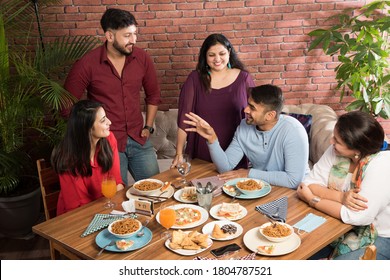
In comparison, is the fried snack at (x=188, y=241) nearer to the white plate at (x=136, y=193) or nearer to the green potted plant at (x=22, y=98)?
the white plate at (x=136, y=193)

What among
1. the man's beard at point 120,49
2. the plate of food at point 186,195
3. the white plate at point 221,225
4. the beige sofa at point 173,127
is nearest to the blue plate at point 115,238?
the white plate at point 221,225

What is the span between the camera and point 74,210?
8.52 feet

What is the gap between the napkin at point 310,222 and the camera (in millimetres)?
2348

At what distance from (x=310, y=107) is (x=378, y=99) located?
64 centimetres

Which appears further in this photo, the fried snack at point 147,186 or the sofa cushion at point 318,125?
the sofa cushion at point 318,125

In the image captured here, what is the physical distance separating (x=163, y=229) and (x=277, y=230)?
534mm

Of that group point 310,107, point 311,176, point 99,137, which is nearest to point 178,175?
point 99,137

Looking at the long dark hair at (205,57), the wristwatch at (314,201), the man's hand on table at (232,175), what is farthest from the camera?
the long dark hair at (205,57)

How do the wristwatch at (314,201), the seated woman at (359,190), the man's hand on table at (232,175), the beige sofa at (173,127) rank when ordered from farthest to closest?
the beige sofa at (173,127)
the man's hand on table at (232,175)
the wristwatch at (314,201)
the seated woman at (359,190)

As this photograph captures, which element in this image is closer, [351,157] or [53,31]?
[351,157]

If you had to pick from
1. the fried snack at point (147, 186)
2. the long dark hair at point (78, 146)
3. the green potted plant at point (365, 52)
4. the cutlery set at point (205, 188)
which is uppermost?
the green potted plant at point (365, 52)

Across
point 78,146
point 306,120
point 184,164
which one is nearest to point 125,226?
point 184,164

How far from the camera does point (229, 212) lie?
98.0 inches

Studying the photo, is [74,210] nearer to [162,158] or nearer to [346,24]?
[162,158]
